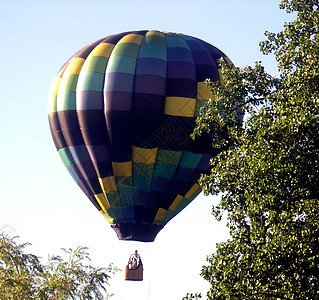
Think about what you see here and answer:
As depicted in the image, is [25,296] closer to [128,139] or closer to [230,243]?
[230,243]

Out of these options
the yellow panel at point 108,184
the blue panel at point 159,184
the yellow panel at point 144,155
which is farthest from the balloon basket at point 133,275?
the yellow panel at point 144,155

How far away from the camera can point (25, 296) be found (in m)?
24.7

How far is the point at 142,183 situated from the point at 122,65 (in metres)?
5.64

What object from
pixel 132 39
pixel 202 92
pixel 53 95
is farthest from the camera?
pixel 53 95

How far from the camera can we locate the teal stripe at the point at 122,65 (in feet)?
108

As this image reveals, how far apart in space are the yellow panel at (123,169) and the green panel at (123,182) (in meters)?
0.20

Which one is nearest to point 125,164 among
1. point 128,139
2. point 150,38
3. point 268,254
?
point 128,139

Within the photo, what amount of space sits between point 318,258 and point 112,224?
15891 millimetres

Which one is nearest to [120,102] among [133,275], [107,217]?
[107,217]

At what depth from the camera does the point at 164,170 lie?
33.3 meters

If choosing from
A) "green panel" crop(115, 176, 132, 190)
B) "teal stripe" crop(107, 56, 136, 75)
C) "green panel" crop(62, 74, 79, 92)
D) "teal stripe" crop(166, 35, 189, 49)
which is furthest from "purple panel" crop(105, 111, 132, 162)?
"teal stripe" crop(166, 35, 189, 49)

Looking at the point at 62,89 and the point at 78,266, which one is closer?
the point at 78,266

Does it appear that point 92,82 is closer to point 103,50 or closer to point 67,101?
point 67,101

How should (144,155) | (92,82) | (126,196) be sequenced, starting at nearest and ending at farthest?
1. (144,155)
2. (92,82)
3. (126,196)
